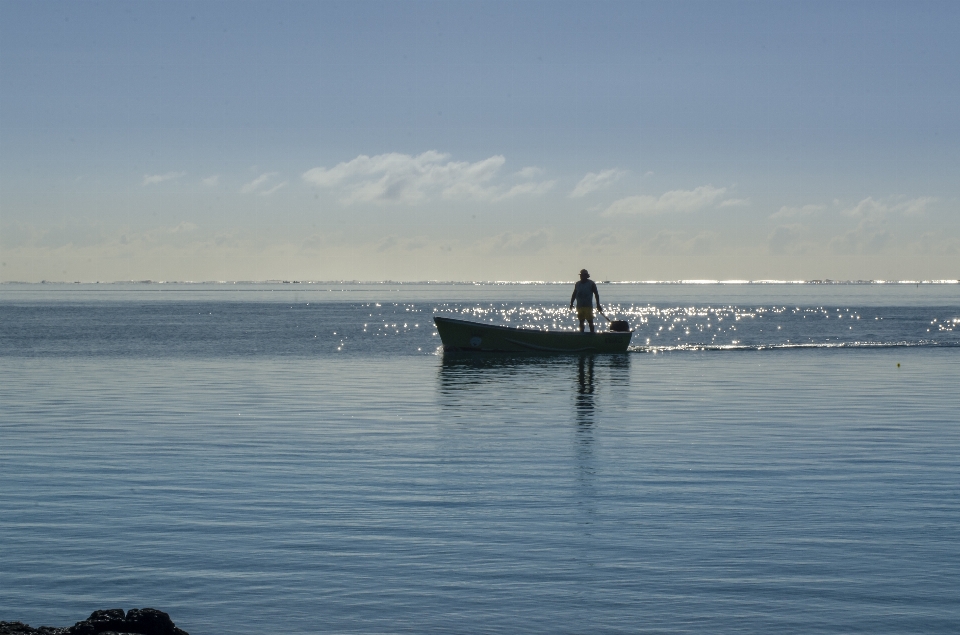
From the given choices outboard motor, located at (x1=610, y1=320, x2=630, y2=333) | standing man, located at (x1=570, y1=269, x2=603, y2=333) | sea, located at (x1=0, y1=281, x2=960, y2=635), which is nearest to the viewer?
sea, located at (x1=0, y1=281, x2=960, y2=635)

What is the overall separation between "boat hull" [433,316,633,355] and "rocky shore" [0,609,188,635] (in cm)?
3449

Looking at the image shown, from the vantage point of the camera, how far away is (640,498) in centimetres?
1267

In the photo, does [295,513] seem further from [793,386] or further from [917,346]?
[917,346]

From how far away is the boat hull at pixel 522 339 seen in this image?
41719 millimetres

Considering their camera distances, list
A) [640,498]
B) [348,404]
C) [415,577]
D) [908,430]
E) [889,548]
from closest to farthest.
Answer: [415,577], [889,548], [640,498], [908,430], [348,404]

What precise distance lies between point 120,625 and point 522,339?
3516cm

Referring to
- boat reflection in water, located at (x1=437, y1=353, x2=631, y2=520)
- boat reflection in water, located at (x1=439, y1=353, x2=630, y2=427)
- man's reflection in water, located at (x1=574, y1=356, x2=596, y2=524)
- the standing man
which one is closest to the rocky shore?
boat reflection in water, located at (x1=437, y1=353, x2=631, y2=520)

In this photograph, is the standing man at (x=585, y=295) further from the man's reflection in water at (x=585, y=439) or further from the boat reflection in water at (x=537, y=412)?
the man's reflection in water at (x=585, y=439)

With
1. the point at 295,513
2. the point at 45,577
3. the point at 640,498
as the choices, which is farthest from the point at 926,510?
the point at 45,577

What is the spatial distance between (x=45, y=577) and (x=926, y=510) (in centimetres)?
905

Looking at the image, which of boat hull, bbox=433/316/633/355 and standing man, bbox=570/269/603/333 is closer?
standing man, bbox=570/269/603/333

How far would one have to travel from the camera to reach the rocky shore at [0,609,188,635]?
6906mm

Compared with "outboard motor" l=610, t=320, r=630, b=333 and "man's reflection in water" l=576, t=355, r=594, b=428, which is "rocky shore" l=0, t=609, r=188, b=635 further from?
"outboard motor" l=610, t=320, r=630, b=333

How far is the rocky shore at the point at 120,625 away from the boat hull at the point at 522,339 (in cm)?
3449
